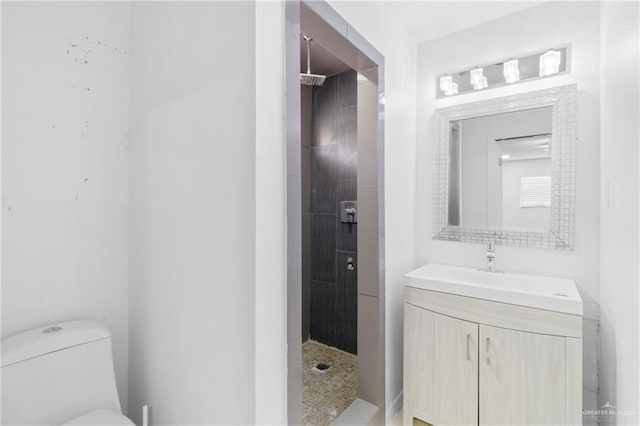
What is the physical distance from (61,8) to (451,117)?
6.61ft

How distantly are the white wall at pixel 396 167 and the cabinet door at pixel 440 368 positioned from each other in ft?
0.50

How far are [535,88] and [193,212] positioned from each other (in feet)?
6.20

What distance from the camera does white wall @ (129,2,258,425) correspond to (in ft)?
3.26

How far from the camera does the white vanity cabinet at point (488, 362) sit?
134cm

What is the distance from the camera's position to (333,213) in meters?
2.71

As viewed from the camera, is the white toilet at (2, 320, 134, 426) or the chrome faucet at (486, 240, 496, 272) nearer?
the white toilet at (2, 320, 134, 426)

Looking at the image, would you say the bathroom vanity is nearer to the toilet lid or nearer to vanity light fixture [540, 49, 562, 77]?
vanity light fixture [540, 49, 562, 77]

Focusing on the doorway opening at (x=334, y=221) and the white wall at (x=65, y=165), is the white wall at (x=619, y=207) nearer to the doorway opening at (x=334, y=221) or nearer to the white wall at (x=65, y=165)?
the doorway opening at (x=334, y=221)

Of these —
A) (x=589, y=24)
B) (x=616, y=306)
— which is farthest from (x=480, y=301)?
(x=589, y=24)

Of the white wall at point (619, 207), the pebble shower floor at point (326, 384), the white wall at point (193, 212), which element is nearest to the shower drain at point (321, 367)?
the pebble shower floor at point (326, 384)

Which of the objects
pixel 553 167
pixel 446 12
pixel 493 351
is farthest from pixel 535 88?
pixel 493 351

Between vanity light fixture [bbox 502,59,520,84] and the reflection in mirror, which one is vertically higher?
vanity light fixture [bbox 502,59,520,84]

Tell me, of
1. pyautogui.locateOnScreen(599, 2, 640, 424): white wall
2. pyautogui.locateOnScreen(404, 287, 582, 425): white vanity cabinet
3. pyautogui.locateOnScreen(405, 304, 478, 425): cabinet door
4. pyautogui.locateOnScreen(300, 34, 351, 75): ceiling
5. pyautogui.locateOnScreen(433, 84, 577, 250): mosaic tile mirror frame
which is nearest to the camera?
pyautogui.locateOnScreen(599, 2, 640, 424): white wall

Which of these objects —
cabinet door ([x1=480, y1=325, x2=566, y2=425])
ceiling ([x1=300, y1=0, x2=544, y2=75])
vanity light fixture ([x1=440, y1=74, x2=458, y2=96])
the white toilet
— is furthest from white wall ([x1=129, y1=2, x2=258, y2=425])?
vanity light fixture ([x1=440, y1=74, x2=458, y2=96])
